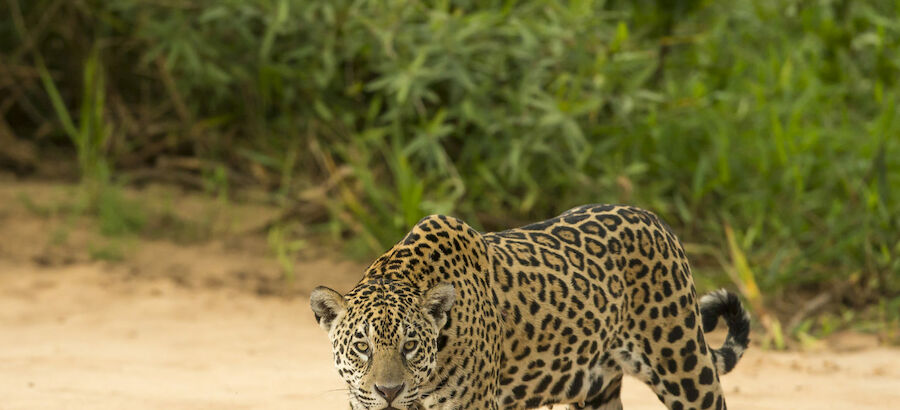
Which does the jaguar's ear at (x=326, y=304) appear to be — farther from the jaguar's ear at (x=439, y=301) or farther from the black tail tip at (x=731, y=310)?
the black tail tip at (x=731, y=310)

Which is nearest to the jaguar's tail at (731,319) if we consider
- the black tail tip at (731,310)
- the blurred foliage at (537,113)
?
the black tail tip at (731,310)

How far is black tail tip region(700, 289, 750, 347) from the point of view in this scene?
499 centimetres

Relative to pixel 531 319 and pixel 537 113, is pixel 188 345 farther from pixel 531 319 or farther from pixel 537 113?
pixel 531 319

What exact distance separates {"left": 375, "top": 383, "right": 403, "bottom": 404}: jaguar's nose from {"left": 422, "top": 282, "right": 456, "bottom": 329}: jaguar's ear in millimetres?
298

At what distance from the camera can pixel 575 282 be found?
451 cm

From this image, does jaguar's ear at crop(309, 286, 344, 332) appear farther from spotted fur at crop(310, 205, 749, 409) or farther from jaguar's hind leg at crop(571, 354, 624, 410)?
jaguar's hind leg at crop(571, 354, 624, 410)

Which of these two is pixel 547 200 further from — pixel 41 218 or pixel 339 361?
pixel 339 361

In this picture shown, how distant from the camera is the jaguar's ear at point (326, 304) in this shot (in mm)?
3918

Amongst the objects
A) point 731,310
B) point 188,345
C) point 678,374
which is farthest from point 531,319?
point 188,345

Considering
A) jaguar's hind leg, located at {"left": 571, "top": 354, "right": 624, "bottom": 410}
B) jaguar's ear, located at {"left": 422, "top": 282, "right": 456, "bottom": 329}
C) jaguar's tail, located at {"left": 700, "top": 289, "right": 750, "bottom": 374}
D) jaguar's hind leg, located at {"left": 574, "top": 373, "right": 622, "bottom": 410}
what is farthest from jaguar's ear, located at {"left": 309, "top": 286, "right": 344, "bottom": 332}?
jaguar's tail, located at {"left": 700, "top": 289, "right": 750, "bottom": 374}

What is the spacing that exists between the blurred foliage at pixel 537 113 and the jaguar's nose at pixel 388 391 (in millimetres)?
4467

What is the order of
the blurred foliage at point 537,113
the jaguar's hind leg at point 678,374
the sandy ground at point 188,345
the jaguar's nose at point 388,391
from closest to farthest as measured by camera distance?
1. the jaguar's nose at point 388,391
2. the jaguar's hind leg at point 678,374
3. the sandy ground at point 188,345
4. the blurred foliage at point 537,113

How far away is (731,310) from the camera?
197 inches

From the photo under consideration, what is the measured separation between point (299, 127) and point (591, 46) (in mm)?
2583
